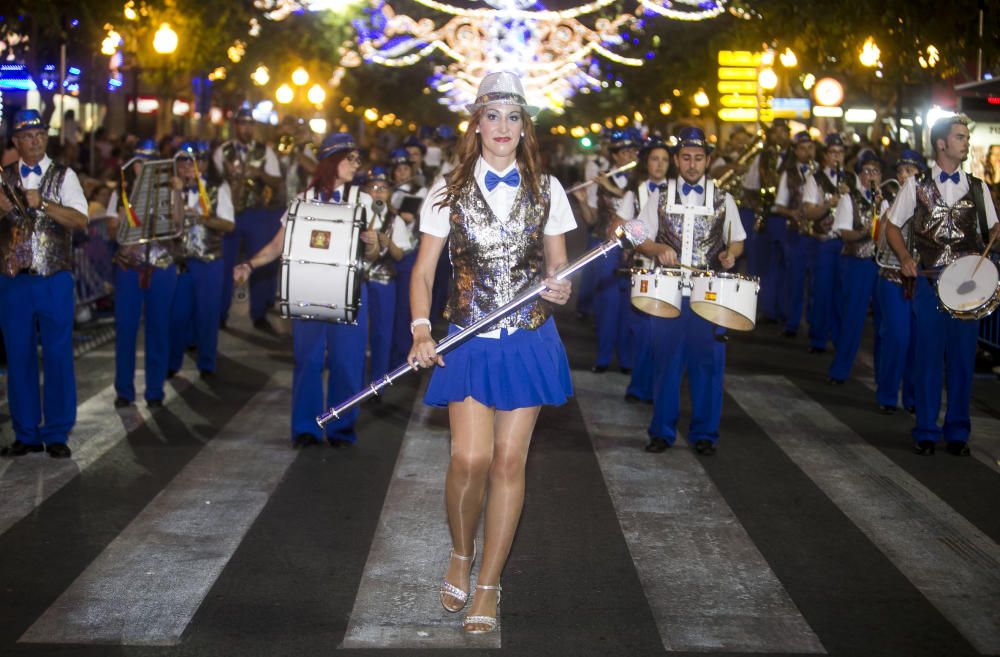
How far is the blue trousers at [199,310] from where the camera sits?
43.1ft

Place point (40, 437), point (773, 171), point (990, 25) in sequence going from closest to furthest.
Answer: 1. point (40, 437)
2. point (990, 25)
3. point (773, 171)

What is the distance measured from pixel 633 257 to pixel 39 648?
651 cm

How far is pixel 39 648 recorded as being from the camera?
5.86 meters

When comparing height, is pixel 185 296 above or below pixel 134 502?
above

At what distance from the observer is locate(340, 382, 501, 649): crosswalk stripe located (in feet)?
19.8

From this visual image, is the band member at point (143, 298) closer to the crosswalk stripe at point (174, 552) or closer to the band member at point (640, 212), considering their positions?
the crosswalk stripe at point (174, 552)

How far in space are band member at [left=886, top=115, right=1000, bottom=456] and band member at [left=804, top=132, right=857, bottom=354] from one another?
16.0 feet

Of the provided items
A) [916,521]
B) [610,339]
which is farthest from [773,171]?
[916,521]

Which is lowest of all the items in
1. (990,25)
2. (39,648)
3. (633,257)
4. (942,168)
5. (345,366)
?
(39,648)

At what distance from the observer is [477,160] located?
6.31m

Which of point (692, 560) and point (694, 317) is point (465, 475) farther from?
point (694, 317)

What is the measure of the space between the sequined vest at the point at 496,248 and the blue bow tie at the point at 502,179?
0.11 feet

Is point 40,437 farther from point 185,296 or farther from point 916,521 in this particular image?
point 916,521

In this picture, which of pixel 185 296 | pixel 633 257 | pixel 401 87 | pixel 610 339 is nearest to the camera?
pixel 633 257
